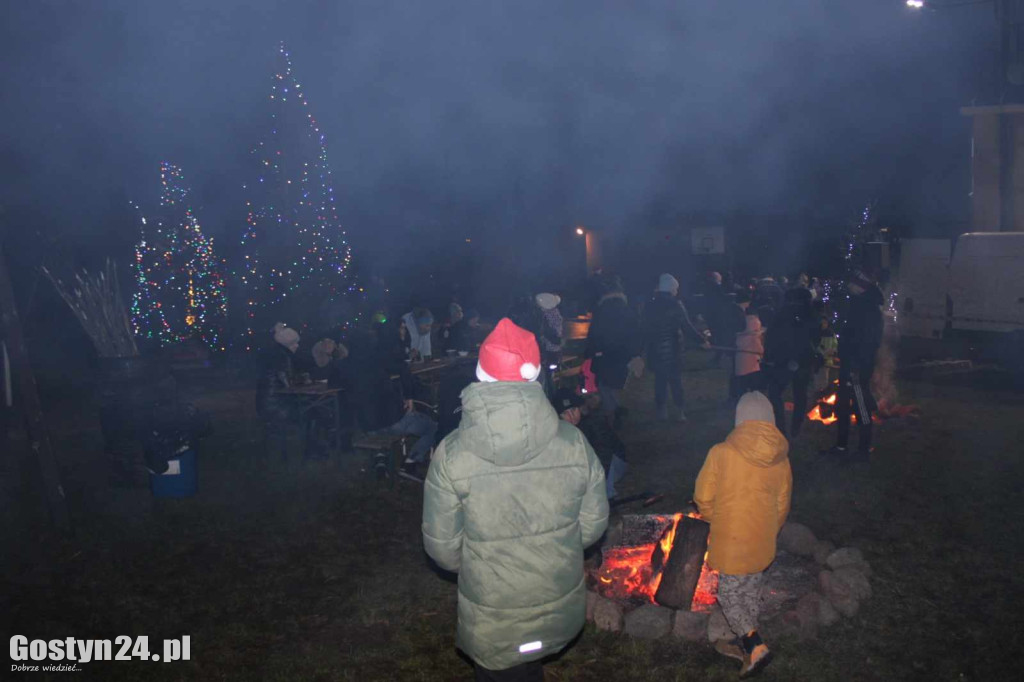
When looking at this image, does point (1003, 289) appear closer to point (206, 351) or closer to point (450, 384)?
point (450, 384)

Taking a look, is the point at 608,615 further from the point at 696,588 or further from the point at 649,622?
the point at 696,588

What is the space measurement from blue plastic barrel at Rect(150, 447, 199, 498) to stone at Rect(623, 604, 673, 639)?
3.85 meters

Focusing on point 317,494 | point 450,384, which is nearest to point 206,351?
point 317,494

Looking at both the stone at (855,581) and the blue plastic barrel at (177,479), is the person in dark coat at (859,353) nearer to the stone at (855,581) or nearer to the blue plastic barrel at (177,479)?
the stone at (855,581)

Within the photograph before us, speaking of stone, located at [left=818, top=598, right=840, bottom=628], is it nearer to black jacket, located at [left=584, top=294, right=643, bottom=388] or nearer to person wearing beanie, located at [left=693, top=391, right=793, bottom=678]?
person wearing beanie, located at [left=693, top=391, right=793, bottom=678]

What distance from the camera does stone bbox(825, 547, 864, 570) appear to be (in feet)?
12.6

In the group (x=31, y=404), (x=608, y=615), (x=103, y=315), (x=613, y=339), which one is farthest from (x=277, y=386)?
(x=608, y=615)

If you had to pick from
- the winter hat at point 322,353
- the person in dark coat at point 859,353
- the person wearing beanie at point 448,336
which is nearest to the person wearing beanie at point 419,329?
the person wearing beanie at point 448,336

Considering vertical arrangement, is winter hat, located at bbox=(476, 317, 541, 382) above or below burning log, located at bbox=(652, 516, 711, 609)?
above

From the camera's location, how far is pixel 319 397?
643cm

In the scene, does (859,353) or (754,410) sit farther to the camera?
(859,353)

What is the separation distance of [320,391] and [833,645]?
453cm

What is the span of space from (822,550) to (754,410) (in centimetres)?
158

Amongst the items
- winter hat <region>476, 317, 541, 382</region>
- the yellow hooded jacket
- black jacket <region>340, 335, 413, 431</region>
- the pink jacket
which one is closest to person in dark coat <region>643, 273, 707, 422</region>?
the pink jacket
